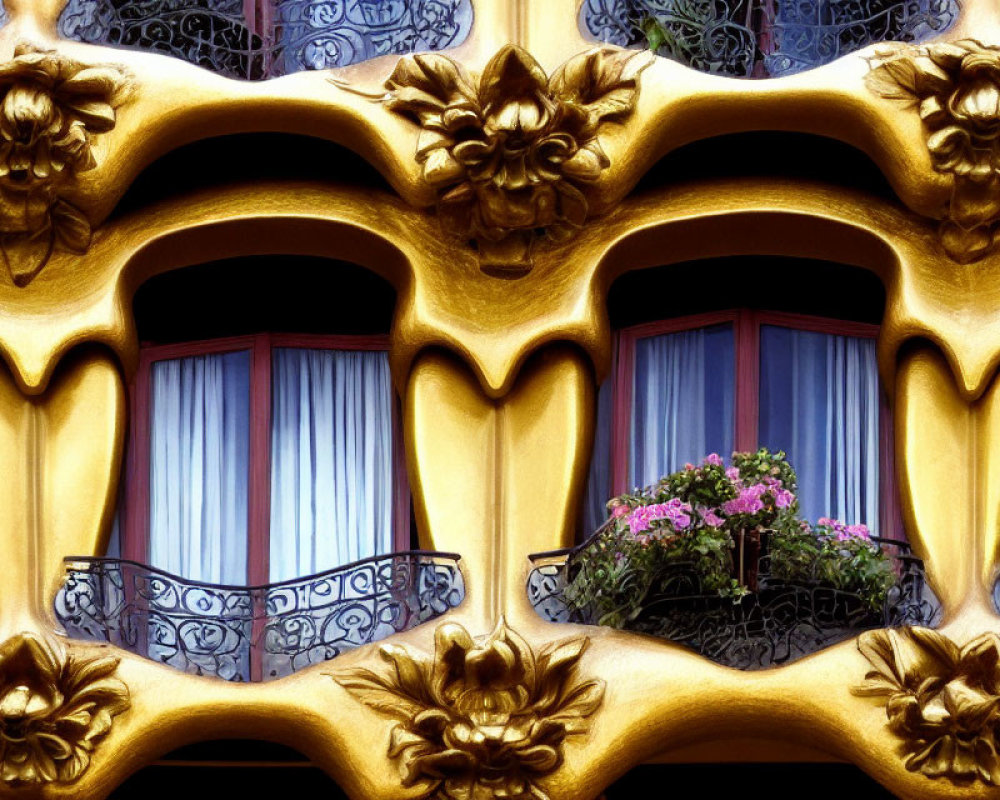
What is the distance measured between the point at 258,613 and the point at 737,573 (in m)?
3.81

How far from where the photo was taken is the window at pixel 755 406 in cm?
2494

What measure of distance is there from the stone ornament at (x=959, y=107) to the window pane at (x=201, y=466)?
5934 mm

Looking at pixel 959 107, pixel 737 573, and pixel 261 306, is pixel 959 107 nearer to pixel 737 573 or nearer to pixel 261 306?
pixel 737 573

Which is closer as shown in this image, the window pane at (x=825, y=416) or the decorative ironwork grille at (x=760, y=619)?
the decorative ironwork grille at (x=760, y=619)

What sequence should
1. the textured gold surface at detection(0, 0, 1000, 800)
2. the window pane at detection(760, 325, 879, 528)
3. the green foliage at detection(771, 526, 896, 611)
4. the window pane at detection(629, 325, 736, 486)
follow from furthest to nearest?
the window pane at detection(629, 325, 736, 486) < the window pane at detection(760, 325, 879, 528) < the textured gold surface at detection(0, 0, 1000, 800) < the green foliage at detection(771, 526, 896, 611)

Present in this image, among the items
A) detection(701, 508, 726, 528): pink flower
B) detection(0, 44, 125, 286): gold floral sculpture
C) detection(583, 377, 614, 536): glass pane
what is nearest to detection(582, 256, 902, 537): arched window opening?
detection(583, 377, 614, 536): glass pane

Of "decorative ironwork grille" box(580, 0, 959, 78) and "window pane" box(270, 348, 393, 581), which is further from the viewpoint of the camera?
A: "window pane" box(270, 348, 393, 581)

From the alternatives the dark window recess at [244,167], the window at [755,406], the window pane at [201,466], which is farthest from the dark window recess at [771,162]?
the window pane at [201,466]

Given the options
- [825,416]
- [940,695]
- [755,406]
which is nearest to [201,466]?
[755,406]

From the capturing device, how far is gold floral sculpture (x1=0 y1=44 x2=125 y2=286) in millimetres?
23953

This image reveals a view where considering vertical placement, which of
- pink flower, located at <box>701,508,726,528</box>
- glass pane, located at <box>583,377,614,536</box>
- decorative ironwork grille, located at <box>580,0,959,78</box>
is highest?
decorative ironwork grille, located at <box>580,0,959,78</box>

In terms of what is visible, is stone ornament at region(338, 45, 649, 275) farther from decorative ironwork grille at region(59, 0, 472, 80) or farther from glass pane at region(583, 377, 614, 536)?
glass pane at region(583, 377, 614, 536)

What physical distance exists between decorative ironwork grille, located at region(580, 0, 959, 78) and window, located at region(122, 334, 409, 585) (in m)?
3.35

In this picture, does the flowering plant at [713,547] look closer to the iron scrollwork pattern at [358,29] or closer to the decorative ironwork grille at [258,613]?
the decorative ironwork grille at [258,613]
